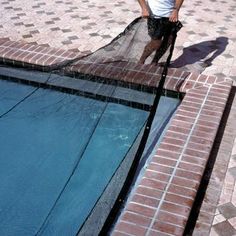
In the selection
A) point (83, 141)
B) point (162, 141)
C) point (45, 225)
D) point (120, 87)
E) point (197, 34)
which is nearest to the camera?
point (45, 225)

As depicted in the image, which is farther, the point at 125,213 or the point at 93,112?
the point at 93,112

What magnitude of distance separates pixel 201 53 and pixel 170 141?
3.36m

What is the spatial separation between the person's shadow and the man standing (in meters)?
1.23

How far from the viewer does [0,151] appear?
522 centimetres

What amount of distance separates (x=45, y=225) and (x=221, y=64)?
4476mm

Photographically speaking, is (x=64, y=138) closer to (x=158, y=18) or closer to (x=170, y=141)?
(x=170, y=141)

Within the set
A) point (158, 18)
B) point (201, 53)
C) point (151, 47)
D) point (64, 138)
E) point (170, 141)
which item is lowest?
point (201, 53)

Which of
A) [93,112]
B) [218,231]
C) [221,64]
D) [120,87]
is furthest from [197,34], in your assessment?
[218,231]

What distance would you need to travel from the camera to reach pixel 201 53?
734cm

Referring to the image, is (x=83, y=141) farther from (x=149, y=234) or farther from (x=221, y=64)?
(x=221, y=64)

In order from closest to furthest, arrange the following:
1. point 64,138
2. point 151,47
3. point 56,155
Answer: point 56,155
point 64,138
point 151,47

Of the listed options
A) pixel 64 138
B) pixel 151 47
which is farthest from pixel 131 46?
pixel 64 138

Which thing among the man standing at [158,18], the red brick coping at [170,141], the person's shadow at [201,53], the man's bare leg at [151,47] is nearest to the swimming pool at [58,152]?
the red brick coping at [170,141]

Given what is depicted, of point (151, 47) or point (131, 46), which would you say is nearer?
Result: point (131, 46)
